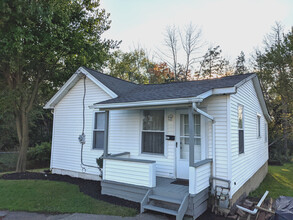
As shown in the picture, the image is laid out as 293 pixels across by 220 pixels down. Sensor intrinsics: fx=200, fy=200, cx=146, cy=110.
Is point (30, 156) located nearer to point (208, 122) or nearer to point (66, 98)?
point (66, 98)

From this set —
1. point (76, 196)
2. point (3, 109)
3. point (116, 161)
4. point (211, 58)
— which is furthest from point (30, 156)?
point (211, 58)

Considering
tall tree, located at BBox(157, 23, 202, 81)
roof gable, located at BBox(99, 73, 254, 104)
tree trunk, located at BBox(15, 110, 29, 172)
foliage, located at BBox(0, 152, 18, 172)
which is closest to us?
roof gable, located at BBox(99, 73, 254, 104)

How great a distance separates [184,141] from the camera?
6078 mm


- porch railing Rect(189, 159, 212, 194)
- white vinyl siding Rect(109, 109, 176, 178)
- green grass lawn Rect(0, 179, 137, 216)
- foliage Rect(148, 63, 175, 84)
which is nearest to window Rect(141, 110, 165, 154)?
white vinyl siding Rect(109, 109, 176, 178)

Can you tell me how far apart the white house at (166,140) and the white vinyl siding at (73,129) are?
0.13 feet

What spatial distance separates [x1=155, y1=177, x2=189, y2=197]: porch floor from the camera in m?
4.86

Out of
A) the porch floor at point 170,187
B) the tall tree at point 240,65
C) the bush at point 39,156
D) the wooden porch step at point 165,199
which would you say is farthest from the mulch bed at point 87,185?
the tall tree at point 240,65

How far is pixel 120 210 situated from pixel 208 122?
3.22 metres

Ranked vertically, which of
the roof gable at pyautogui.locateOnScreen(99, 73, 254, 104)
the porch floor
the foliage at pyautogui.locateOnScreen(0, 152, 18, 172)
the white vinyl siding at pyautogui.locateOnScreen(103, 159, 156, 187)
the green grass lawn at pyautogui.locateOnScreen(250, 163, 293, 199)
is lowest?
the foliage at pyautogui.locateOnScreen(0, 152, 18, 172)

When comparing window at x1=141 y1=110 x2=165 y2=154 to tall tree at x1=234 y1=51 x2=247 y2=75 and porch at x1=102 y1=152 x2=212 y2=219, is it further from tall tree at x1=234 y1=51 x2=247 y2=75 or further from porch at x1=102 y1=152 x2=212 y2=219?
tall tree at x1=234 y1=51 x2=247 y2=75

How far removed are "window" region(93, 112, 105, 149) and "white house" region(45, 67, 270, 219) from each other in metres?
0.04

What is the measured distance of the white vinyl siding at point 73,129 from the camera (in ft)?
26.1

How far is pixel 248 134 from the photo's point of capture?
7246 mm

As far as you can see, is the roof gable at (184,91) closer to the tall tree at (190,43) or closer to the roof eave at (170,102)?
the roof eave at (170,102)
